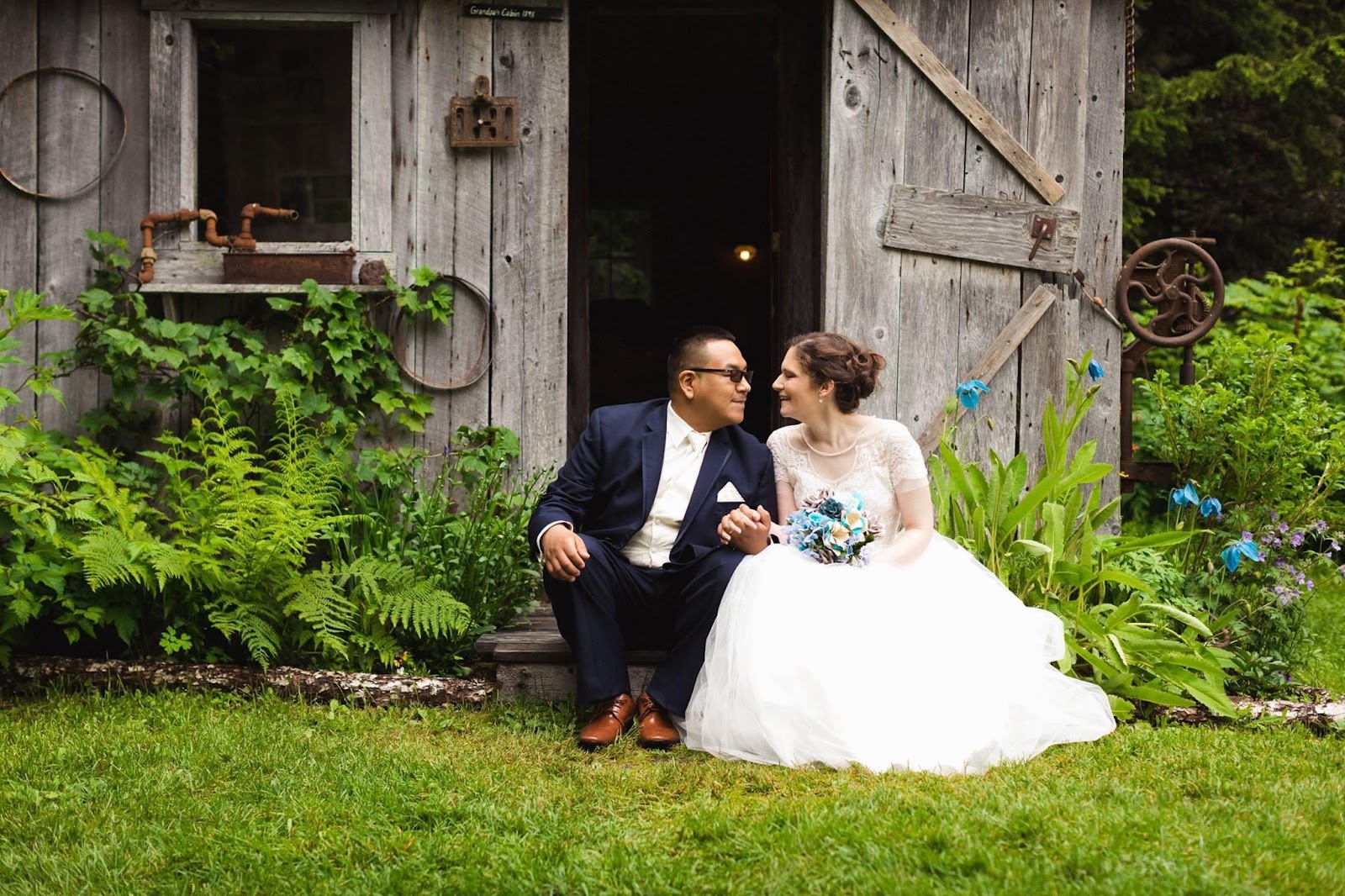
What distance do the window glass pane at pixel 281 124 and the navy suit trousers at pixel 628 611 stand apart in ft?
19.7

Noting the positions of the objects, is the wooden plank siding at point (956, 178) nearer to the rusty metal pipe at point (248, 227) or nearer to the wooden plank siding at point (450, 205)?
the wooden plank siding at point (450, 205)

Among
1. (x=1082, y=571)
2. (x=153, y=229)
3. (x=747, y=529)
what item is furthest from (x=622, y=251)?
(x=747, y=529)

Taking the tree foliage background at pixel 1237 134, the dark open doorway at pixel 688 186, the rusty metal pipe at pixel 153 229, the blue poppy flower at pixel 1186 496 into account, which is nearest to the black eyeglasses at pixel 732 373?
the blue poppy flower at pixel 1186 496

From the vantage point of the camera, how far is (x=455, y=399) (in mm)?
5133

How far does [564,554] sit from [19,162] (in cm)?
327

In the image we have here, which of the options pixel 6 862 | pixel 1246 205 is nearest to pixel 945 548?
pixel 6 862

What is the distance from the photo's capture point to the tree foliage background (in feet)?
30.0

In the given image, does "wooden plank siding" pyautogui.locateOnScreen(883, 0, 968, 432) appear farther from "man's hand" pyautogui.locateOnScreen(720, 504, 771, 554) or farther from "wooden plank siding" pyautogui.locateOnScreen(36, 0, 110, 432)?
"wooden plank siding" pyautogui.locateOnScreen(36, 0, 110, 432)

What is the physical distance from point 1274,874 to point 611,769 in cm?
167

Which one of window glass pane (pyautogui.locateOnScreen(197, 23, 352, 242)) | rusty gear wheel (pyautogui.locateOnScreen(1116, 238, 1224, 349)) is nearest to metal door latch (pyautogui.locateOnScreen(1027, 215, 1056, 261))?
rusty gear wheel (pyautogui.locateOnScreen(1116, 238, 1224, 349))

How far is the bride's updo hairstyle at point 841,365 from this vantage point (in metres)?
3.94

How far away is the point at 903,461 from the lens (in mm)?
3949

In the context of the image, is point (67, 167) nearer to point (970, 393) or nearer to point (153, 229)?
point (153, 229)

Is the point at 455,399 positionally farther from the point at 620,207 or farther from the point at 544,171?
the point at 620,207
